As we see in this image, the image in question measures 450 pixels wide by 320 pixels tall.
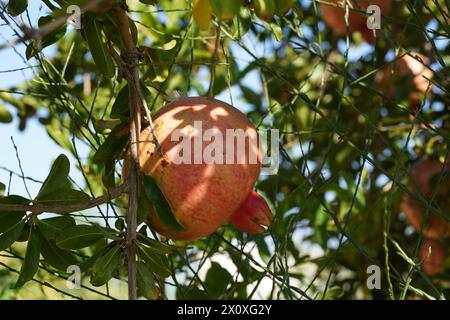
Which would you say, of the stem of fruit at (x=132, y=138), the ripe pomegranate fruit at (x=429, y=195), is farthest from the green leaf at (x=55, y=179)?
the ripe pomegranate fruit at (x=429, y=195)

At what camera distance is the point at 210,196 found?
943mm

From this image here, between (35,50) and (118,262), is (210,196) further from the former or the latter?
(35,50)

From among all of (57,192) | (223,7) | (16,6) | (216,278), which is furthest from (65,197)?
(216,278)

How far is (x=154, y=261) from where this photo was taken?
0.99 m

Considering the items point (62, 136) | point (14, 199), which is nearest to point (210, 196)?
point (14, 199)

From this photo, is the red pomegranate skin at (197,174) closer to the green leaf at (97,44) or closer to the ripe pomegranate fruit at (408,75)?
the green leaf at (97,44)

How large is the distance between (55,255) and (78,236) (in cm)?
10

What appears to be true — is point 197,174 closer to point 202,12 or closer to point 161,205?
point 161,205

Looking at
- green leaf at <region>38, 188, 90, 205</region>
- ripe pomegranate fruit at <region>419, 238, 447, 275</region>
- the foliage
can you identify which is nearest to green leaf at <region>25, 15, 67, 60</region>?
the foliage

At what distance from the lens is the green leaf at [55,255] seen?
106cm

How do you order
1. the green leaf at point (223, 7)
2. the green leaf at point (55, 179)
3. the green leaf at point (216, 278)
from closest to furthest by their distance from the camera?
1. the green leaf at point (223, 7)
2. the green leaf at point (55, 179)
3. the green leaf at point (216, 278)

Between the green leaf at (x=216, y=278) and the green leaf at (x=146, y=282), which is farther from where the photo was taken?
the green leaf at (x=216, y=278)

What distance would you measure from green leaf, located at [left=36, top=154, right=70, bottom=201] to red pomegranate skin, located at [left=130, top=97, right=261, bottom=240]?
0.36 feet

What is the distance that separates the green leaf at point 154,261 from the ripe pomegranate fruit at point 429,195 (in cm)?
78
